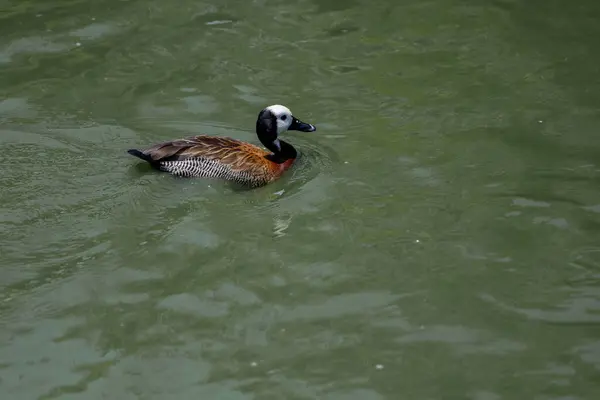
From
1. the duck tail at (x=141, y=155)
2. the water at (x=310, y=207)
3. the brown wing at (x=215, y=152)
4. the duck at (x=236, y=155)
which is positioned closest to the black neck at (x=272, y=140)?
the duck at (x=236, y=155)

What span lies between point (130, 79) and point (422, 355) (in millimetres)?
5611

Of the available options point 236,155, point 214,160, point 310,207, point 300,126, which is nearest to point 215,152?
point 214,160

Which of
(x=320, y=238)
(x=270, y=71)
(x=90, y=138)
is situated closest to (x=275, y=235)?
(x=320, y=238)

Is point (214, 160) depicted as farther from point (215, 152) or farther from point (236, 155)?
point (236, 155)

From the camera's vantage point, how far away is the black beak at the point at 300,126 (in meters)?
9.37

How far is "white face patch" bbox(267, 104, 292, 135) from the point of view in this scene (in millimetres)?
9250

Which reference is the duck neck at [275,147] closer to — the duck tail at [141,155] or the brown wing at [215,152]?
the brown wing at [215,152]

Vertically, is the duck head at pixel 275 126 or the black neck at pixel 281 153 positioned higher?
the duck head at pixel 275 126

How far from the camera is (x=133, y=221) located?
8.04 metres

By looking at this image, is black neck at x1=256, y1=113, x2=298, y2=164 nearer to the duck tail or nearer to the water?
the water

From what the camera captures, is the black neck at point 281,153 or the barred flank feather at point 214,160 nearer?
the barred flank feather at point 214,160

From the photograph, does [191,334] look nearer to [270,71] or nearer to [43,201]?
[43,201]

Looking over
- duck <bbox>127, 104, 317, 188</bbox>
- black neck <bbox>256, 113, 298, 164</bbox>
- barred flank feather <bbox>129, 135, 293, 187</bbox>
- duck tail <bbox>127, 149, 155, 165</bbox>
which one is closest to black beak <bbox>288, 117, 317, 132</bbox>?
duck <bbox>127, 104, 317, 188</bbox>

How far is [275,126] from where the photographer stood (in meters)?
9.31
